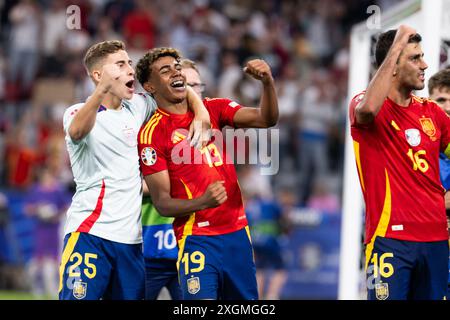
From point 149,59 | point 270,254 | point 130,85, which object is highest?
point 149,59

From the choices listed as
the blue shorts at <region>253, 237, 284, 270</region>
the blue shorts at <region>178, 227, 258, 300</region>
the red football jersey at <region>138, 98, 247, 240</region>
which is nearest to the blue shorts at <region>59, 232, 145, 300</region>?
the blue shorts at <region>178, 227, 258, 300</region>

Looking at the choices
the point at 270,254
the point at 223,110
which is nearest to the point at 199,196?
the point at 223,110

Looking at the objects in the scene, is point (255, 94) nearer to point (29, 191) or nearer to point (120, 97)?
point (29, 191)

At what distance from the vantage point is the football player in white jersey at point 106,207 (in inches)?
263

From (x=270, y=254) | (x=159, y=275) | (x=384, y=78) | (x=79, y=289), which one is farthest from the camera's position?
(x=270, y=254)

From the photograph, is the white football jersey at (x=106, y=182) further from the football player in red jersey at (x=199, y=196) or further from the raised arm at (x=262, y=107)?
the raised arm at (x=262, y=107)

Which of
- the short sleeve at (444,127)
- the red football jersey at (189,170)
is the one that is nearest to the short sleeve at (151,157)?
the red football jersey at (189,170)

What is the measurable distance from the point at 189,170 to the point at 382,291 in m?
1.63

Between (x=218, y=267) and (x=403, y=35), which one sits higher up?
(x=403, y=35)

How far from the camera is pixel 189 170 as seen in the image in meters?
6.93

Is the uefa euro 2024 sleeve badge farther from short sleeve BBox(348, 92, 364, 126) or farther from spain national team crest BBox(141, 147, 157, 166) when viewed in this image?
spain national team crest BBox(141, 147, 157, 166)

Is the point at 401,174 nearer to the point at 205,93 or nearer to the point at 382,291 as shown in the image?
the point at 382,291

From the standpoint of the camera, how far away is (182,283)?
6.93 metres

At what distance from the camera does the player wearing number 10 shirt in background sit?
6.45m
